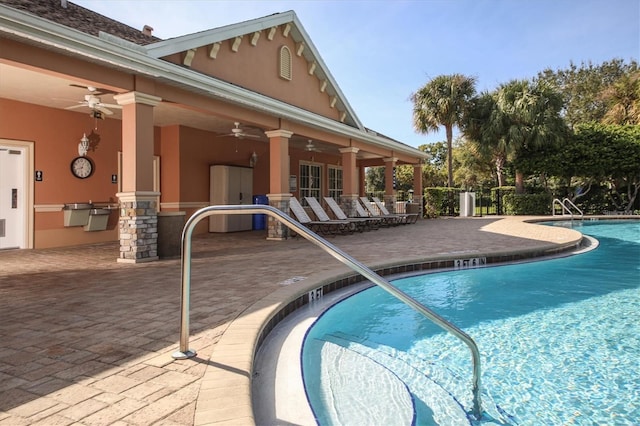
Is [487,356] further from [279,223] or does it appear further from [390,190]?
[390,190]

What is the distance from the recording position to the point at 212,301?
421 centimetres

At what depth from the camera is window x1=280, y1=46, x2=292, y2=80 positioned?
12336 millimetres

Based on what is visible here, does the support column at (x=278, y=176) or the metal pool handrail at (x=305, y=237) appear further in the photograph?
the support column at (x=278, y=176)

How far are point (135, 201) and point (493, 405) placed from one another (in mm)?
5976

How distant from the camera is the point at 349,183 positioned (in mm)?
13750

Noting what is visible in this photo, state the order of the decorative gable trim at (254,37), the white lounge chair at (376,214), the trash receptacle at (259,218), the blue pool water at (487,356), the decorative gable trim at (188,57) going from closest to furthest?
the blue pool water at (487,356), the decorative gable trim at (188,57), the decorative gable trim at (254,37), the trash receptacle at (259,218), the white lounge chair at (376,214)

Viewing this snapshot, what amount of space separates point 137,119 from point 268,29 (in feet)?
21.1

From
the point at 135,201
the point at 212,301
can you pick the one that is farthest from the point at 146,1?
Result: the point at 212,301

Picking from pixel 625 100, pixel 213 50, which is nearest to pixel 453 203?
pixel 625 100

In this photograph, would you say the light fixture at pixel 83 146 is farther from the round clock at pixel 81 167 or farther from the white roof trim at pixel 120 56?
the white roof trim at pixel 120 56

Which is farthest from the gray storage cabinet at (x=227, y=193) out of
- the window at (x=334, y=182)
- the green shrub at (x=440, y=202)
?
the green shrub at (x=440, y=202)

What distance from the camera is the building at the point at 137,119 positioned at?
611cm

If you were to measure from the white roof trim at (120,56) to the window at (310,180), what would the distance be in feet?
22.1

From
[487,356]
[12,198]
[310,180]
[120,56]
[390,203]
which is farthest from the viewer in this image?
[310,180]
